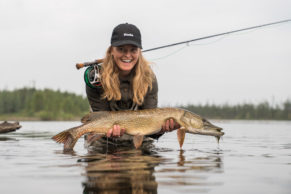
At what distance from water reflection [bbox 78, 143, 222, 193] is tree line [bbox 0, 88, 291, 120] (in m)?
37.6

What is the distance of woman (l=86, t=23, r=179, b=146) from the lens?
17.4 ft

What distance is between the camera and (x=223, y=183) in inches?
120

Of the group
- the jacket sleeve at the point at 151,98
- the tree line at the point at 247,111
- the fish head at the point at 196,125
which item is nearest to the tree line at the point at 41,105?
the tree line at the point at 247,111

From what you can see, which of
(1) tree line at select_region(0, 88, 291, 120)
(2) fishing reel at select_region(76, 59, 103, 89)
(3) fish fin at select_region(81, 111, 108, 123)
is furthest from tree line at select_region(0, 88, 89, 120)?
(3) fish fin at select_region(81, 111, 108, 123)

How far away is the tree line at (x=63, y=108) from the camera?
4797cm

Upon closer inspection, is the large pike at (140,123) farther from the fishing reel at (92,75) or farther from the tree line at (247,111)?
the tree line at (247,111)

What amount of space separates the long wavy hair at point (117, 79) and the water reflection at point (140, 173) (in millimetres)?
1318

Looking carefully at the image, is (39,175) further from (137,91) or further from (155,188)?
(137,91)

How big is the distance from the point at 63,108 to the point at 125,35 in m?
61.2

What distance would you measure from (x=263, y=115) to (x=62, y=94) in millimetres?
42704

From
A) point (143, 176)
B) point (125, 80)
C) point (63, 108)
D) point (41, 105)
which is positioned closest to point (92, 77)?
point (125, 80)

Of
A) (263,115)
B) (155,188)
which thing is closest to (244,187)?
(155,188)

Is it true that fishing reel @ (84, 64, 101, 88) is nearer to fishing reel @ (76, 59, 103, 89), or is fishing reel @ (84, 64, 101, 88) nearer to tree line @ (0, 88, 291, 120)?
fishing reel @ (76, 59, 103, 89)

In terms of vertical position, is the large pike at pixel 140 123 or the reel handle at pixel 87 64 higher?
the reel handle at pixel 87 64
